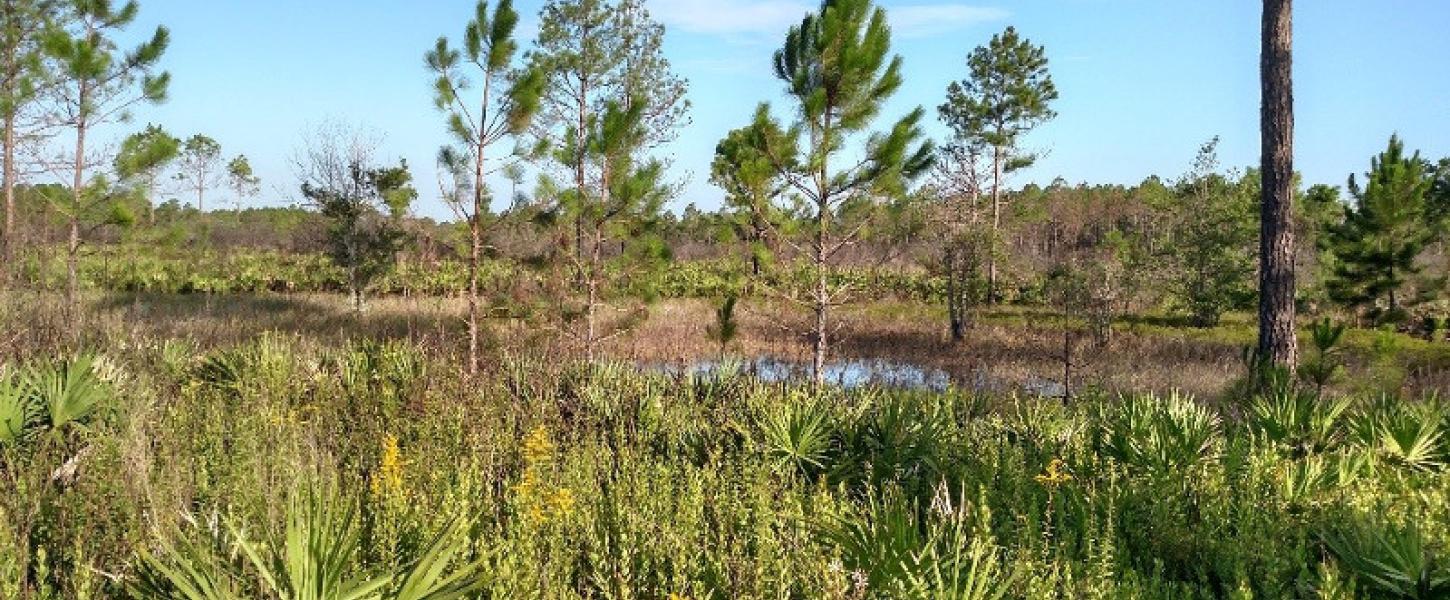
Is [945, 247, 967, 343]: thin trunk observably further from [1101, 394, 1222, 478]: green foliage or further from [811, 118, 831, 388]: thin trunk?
[1101, 394, 1222, 478]: green foliage

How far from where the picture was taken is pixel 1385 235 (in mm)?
26938

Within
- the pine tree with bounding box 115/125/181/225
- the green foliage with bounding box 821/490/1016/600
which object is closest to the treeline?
the pine tree with bounding box 115/125/181/225

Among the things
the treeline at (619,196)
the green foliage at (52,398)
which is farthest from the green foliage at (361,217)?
the green foliage at (52,398)

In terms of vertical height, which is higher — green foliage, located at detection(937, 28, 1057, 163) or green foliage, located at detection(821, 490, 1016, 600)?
green foliage, located at detection(937, 28, 1057, 163)

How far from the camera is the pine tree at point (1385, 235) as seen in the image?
2645 cm

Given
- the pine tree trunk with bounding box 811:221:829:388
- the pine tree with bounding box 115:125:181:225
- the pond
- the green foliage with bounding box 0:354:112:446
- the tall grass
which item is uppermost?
the pine tree with bounding box 115:125:181:225

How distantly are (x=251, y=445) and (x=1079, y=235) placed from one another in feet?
233

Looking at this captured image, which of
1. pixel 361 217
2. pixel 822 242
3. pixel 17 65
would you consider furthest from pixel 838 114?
pixel 361 217

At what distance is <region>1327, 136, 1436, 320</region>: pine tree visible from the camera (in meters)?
26.5

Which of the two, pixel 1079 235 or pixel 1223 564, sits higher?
pixel 1079 235

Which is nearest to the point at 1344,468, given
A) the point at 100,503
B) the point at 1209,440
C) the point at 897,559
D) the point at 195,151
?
the point at 1209,440

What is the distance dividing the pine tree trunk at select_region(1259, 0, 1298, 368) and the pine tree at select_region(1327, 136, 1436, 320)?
1902 cm

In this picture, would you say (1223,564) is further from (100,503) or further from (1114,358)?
(1114,358)

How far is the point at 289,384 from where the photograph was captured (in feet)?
30.5
